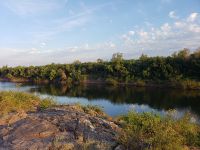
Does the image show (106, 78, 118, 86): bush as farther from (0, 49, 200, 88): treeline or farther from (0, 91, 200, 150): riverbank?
(0, 91, 200, 150): riverbank

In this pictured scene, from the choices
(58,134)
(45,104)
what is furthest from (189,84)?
(58,134)

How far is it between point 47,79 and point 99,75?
18839mm

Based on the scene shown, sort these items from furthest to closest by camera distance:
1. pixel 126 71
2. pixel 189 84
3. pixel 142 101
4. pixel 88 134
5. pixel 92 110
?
pixel 126 71 → pixel 189 84 → pixel 142 101 → pixel 92 110 → pixel 88 134

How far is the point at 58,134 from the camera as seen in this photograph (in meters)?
6.12

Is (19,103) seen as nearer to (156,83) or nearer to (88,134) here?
(88,134)

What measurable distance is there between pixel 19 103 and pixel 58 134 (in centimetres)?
622

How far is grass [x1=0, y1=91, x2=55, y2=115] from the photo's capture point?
10422 millimetres

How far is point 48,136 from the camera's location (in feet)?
20.0

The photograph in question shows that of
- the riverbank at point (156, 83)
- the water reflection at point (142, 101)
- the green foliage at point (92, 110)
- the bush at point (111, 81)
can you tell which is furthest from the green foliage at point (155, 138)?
the bush at point (111, 81)

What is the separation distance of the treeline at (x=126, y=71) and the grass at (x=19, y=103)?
119 ft

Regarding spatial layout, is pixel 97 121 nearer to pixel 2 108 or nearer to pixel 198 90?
pixel 2 108

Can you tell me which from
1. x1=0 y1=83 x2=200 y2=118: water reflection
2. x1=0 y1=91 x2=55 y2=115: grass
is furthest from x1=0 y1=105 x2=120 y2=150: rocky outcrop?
x1=0 y1=83 x2=200 y2=118: water reflection

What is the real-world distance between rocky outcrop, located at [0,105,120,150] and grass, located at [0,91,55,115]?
2.80 m

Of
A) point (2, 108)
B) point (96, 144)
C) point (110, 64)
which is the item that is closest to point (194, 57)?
point (110, 64)
